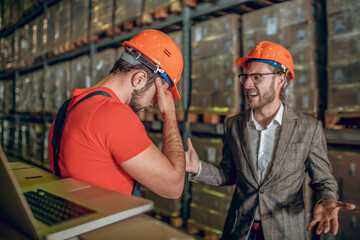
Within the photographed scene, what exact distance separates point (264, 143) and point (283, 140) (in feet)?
0.50

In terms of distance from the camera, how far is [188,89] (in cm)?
346

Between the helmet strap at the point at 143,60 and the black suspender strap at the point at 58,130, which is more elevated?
the helmet strap at the point at 143,60

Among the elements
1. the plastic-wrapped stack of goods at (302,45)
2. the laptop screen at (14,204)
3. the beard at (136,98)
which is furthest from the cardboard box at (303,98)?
the laptop screen at (14,204)

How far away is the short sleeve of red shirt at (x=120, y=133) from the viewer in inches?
48.1

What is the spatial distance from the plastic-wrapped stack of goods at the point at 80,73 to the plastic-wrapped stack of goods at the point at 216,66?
2484mm

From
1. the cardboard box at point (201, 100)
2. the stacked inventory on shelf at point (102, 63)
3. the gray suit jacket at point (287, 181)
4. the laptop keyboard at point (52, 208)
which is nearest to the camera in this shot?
the laptop keyboard at point (52, 208)

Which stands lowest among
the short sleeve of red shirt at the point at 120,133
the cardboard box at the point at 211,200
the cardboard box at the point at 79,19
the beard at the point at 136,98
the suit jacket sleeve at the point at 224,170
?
the cardboard box at the point at 211,200

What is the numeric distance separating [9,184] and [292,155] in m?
1.76

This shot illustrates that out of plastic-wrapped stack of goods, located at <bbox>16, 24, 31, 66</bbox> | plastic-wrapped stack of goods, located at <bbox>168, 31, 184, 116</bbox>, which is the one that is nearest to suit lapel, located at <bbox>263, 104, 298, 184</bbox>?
plastic-wrapped stack of goods, located at <bbox>168, 31, 184, 116</bbox>

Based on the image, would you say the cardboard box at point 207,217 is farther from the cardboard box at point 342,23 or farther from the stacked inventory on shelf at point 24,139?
the stacked inventory on shelf at point 24,139

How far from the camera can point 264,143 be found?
2.04m

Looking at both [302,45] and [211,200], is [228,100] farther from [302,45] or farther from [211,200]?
[211,200]

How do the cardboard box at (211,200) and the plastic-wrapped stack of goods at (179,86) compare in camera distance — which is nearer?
the cardboard box at (211,200)

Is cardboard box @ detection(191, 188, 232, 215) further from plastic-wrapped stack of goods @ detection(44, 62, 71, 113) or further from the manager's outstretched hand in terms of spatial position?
plastic-wrapped stack of goods @ detection(44, 62, 71, 113)
